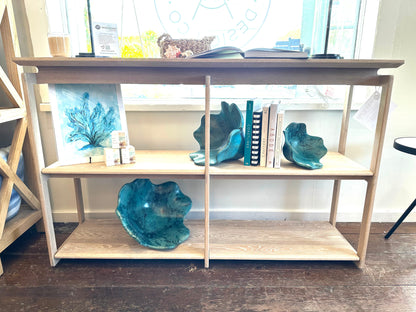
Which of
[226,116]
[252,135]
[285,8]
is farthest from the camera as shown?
[285,8]

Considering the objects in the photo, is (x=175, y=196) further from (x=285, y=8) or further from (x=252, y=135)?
(x=285, y=8)

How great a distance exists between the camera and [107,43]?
111cm

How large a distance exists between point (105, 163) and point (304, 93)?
3.72 feet

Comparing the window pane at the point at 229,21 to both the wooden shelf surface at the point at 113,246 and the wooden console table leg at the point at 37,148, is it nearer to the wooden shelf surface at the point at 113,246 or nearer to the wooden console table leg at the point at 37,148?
the wooden console table leg at the point at 37,148

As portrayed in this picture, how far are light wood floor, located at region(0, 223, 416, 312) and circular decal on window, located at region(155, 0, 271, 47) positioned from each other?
3.87 feet

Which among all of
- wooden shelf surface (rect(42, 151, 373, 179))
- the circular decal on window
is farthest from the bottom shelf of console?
the circular decal on window

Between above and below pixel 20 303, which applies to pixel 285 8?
above

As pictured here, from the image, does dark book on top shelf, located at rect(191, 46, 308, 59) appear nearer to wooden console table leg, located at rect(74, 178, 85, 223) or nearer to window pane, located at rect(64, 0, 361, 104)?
window pane, located at rect(64, 0, 361, 104)

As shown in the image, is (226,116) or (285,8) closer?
(226,116)

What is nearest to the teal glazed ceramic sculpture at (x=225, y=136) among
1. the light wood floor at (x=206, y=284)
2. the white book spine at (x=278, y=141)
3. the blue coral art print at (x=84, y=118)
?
the white book spine at (x=278, y=141)

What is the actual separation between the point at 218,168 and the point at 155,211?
461mm

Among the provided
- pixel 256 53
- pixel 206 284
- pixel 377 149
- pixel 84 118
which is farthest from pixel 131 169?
pixel 377 149

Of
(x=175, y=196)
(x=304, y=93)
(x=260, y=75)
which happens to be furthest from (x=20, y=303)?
(x=304, y=93)

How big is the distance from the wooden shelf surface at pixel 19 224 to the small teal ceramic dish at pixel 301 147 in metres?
1.34
